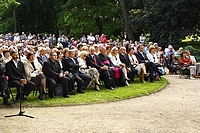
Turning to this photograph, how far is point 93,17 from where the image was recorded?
3042 centimetres

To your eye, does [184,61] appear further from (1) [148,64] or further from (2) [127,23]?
(2) [127,23]

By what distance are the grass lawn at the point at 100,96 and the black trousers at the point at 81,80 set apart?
0.23m

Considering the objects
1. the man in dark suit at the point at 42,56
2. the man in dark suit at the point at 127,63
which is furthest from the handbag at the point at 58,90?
the man in dark suit at the point at 127,63

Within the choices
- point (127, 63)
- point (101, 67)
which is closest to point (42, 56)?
point (101, 67)

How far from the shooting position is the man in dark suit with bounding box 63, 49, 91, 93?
1001 cm

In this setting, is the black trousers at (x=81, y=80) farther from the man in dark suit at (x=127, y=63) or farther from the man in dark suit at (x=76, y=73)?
the man in dark suit at (x=127, y=63)

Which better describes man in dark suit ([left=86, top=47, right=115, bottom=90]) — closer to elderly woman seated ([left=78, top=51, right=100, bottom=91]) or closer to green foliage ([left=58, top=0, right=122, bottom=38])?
elderly woman seated ([left=78, top=51, right=100, bottom=91])

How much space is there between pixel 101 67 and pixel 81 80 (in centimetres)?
117

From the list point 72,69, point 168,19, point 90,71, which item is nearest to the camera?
point 72,69

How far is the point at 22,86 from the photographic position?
8516 millimetres

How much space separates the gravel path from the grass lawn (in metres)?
0.36

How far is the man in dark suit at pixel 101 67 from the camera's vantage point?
10766mm

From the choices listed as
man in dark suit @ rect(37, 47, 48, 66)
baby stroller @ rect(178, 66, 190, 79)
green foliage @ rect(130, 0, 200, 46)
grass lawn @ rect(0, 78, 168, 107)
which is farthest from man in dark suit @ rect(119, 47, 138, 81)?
green foliage @ rect(130, 0, 200, 46)

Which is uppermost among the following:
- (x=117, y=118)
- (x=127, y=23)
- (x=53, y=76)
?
(x=127, y=23)
